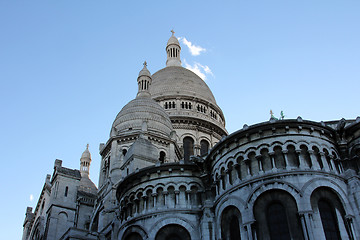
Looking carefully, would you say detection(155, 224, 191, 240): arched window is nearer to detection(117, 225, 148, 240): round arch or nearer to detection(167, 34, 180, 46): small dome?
detection(117, 225, 148, 240): round arch

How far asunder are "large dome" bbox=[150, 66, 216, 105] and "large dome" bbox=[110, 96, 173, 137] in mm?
8449

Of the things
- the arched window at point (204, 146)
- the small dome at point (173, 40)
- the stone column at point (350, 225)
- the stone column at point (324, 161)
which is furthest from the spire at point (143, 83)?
the stone column at point (350, 225)

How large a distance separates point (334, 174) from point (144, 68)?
114 ft

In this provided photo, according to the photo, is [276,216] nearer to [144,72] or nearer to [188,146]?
[188,146]

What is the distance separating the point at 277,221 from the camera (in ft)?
78.6

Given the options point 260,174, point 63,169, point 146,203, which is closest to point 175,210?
point 146,203

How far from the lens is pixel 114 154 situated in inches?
1709

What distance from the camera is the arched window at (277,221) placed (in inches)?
924

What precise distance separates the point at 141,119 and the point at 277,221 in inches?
977

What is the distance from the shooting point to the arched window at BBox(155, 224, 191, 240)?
28188mm

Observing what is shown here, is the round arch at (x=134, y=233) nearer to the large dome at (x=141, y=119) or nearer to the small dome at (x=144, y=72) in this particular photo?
the large dome at (x=141, y=119)

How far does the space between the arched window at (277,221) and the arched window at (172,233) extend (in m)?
6.51

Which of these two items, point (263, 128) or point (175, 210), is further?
point (175, 210)

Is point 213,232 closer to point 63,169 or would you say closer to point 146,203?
point 146,203
